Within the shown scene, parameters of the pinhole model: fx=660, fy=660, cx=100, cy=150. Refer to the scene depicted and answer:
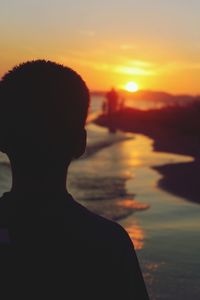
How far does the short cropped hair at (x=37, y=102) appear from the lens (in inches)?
69.1

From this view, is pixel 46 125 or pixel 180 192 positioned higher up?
pixel 46 125

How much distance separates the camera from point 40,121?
1.76m

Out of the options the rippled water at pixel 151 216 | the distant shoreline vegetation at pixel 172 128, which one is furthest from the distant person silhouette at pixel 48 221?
the distant shoreline vegetation at pixel 172 128

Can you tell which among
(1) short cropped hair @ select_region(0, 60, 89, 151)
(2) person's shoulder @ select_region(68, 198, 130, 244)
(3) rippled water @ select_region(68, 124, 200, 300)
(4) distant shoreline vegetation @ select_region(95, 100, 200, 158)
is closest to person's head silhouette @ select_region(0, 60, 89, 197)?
(1) short cropped hair @ select_region(0, 60, 89, 151)

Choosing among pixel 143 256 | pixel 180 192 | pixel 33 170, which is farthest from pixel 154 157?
pixel 33 170

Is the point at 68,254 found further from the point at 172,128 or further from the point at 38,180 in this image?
the point at 172,128

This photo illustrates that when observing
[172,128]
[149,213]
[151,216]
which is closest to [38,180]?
[151,216]

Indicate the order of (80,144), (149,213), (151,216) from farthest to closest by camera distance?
(149,213) → (151,216) → (80,144)

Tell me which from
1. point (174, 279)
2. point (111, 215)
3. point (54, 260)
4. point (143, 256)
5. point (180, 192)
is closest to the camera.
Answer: point (54, 260)

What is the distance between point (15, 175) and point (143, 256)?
6865mm

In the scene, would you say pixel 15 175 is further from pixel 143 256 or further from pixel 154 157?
pixel 154 157

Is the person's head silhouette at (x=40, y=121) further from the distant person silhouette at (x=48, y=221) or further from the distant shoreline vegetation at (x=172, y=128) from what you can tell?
the distant shoreline vegetation at (x=172, y=128)

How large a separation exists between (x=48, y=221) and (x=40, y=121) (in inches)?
10.5

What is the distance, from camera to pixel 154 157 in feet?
92.6
